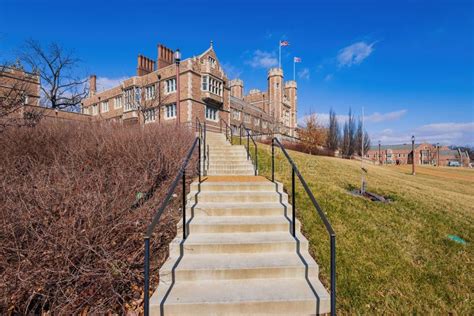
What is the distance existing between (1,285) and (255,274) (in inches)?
118

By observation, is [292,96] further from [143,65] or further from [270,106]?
[143,65]

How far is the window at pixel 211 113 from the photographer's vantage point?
89.0ft

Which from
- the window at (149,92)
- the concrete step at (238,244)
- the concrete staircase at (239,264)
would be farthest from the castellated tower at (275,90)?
the concrete step at (238,244)

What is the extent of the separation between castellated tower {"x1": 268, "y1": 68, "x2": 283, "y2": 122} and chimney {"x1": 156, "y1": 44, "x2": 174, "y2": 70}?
1189 inches

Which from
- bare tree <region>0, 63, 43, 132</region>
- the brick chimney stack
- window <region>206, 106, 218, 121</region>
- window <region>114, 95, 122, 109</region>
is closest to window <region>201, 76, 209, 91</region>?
window <region>206, 106, 218, 121</region>

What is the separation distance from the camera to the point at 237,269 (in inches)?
115

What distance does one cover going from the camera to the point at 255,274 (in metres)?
2.97

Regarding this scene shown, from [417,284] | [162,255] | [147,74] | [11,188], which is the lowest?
[417,284]

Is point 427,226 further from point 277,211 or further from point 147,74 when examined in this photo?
point 147,74

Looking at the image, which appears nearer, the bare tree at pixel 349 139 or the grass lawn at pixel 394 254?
the grass lawn at pixel 394 254

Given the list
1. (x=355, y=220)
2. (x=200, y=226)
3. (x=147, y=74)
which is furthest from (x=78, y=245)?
(x=147, y=74)

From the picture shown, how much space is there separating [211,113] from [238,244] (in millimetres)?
25782

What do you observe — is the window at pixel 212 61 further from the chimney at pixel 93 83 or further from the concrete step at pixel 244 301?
the concrete step at pixel 244 301

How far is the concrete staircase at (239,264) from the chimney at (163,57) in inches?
1008
